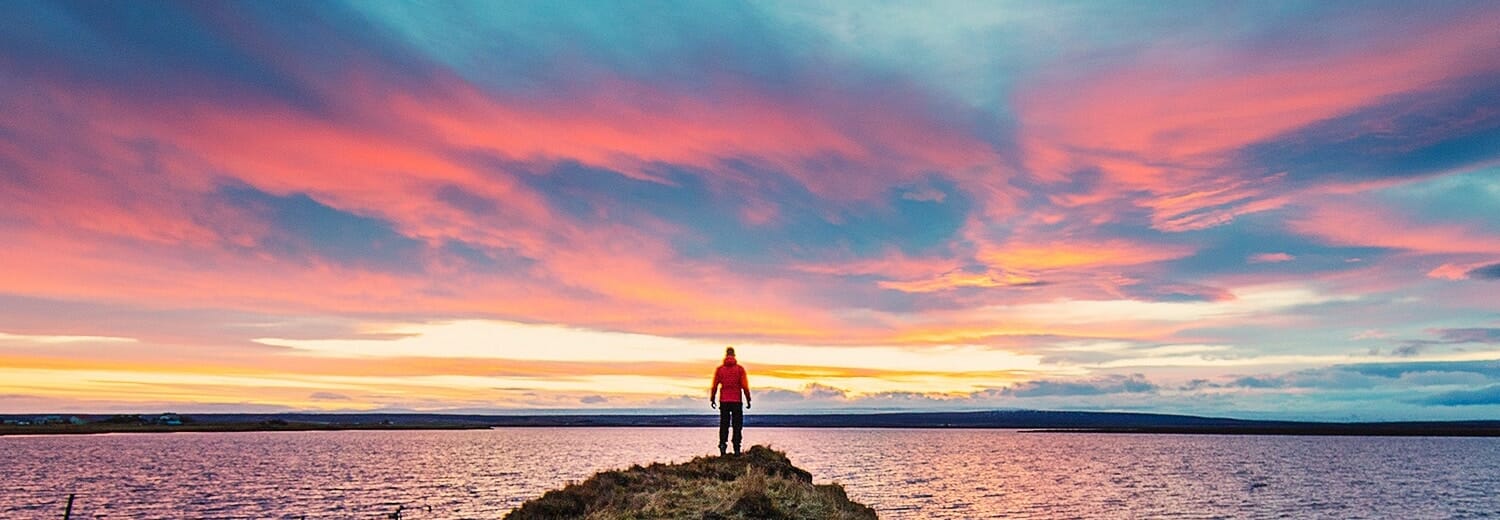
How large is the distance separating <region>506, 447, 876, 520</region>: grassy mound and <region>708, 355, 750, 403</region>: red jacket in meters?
1.37

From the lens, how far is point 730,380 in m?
23.6

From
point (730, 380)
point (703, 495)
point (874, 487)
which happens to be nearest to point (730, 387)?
point (730, 380)

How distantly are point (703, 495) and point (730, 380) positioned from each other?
7415 millimetres

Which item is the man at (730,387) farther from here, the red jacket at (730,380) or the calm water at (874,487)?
the calm water at (874,487)

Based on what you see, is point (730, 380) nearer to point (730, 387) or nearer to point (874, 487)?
point (730, 387)

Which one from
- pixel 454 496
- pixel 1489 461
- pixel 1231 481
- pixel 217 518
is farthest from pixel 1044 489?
pixel 1489 461

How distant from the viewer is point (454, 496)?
7519 centimetres

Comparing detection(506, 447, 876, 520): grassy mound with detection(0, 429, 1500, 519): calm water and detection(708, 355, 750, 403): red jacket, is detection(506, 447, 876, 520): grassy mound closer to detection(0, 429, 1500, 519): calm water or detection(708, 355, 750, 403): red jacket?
detection(708, 355, 750, 403): red jacket

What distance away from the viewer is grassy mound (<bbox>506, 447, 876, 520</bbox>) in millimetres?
15031

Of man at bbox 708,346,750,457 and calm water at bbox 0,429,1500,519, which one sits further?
calm water at bbox 0,429,1500,519

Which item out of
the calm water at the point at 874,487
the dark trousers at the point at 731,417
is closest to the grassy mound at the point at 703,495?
the dark trousers at the point at 731,417

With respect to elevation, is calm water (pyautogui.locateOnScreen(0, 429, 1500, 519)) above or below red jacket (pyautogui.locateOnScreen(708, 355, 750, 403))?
below

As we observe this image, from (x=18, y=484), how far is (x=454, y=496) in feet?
149

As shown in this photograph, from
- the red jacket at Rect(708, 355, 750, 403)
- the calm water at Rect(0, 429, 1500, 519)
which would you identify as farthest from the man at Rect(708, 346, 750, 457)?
the calm water at Rect(0, 429, 1500, 519)
